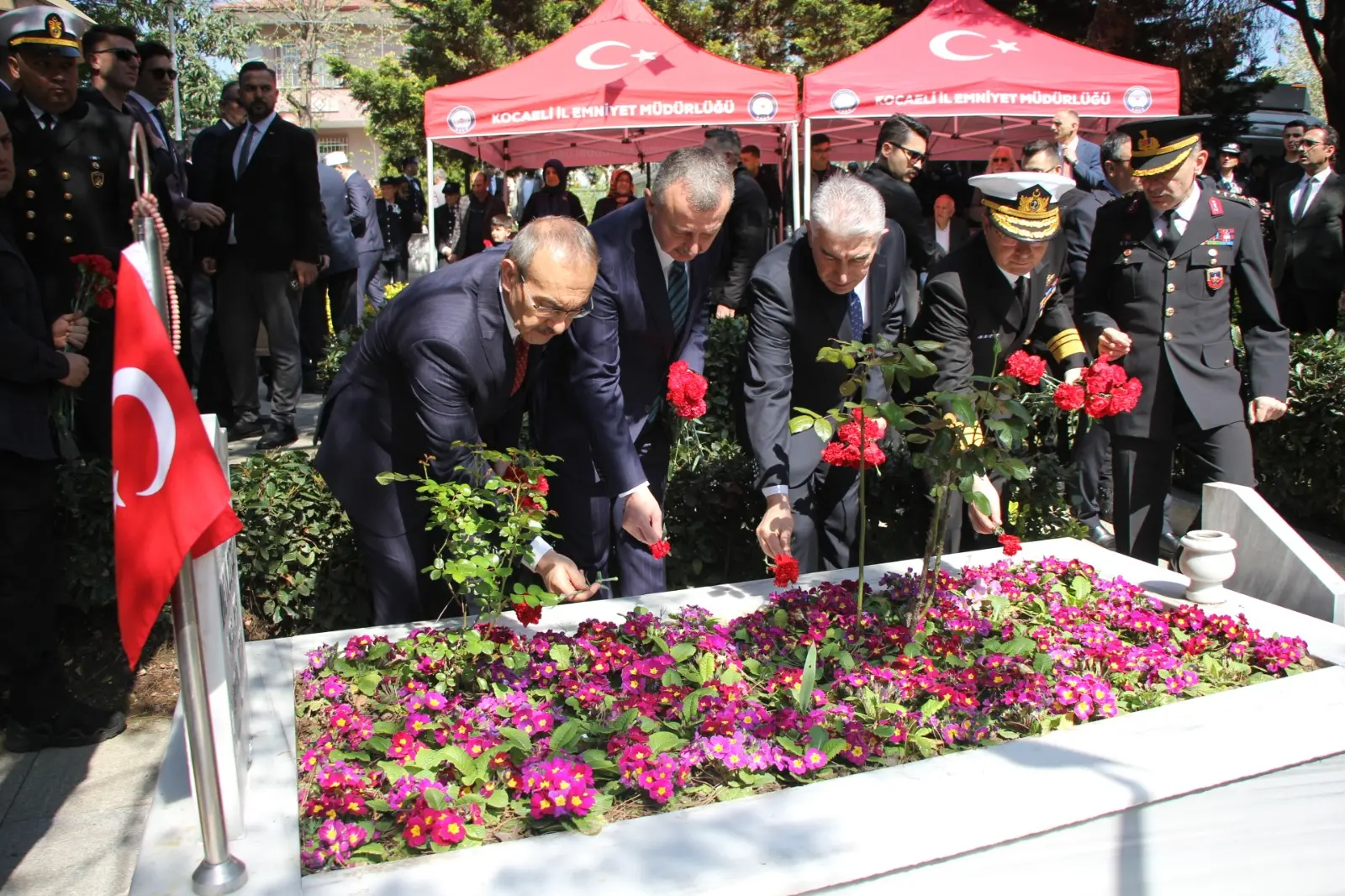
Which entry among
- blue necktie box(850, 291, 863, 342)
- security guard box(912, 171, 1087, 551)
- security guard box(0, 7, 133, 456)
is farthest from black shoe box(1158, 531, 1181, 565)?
security guard box(0, 7, 133, 456)

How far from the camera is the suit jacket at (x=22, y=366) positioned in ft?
9.81

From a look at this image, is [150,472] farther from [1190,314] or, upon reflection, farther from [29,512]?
[1190,314]

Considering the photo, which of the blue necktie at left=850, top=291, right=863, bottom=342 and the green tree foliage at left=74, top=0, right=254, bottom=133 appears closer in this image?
the blue necktie at left=850, top=291, right=863, bottom=342

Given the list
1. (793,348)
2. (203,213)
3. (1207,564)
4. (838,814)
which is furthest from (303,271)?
(838,814)

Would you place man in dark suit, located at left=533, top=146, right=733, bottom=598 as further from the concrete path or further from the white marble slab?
the concrete path

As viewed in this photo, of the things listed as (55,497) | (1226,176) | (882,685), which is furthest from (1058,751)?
(1226,176)

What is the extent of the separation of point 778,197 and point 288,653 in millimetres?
9418

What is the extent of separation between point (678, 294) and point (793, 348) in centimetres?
42

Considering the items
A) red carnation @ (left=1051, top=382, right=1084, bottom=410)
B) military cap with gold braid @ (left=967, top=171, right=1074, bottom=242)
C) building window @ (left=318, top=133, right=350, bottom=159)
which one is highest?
building window @ (left=318, top=133, right=350, bottom=159)

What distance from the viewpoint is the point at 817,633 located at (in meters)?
2.70

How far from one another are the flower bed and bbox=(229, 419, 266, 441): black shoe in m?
3.90

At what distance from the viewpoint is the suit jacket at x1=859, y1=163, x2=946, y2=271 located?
17.7 feet

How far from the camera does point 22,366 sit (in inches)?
118

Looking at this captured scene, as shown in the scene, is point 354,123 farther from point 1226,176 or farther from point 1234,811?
point 1234,811
